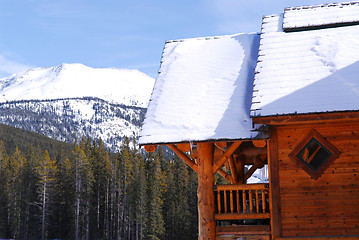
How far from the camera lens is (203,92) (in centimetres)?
1330

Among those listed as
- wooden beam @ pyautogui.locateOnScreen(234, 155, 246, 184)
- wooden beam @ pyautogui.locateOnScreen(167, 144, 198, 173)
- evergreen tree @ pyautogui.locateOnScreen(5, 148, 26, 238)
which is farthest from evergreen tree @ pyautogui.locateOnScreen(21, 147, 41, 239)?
wooden beam @ pyautogui.locateOnScreen(167, 144, 198, 173)

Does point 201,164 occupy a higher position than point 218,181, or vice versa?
point 218,181

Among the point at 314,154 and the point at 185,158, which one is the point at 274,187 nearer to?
the point at 314,154

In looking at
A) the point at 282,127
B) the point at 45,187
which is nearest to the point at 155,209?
the point at 45,187

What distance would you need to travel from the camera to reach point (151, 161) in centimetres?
6894

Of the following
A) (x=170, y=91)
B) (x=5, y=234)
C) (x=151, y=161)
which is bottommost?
(x=5, y=234)

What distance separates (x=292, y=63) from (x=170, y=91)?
3.49 meters

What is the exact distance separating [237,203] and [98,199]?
5610 cm

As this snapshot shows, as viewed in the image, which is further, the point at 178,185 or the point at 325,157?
the point at 178,185

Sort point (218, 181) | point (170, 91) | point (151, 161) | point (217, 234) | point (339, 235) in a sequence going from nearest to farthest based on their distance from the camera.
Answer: point (339, 235) → point (217, 234) → point (170, 91) → point (218, 181) → point (151, 161)

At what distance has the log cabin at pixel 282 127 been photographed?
11172 millimetres

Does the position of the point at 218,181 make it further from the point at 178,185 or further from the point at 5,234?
the point at 5,234

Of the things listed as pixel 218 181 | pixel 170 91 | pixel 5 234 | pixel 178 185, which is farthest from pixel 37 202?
pixel 170 91

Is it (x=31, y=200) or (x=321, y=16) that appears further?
(x=31, y=200)
